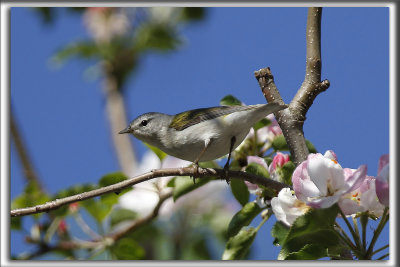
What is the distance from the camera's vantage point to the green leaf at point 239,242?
5.83 ft

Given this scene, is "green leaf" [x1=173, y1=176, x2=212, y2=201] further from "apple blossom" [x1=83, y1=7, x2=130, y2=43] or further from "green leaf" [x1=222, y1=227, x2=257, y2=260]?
"apple blossom" [x1=83, y1=7, x2=130, y2=43]

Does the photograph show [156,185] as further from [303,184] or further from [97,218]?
[303,184]

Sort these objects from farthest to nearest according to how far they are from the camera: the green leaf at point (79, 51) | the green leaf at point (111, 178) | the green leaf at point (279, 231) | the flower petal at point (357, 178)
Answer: the green leaf at point (79, 51)
the green leaf at point (111, 178)
the green leaf at point (279, 231)
the flower petal at point (357, 178)

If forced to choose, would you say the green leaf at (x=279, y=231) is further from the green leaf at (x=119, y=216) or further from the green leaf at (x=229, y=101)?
the green leaf at (x=119, y=216)

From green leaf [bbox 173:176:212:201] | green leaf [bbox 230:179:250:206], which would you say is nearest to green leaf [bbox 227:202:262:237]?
green leaf [bbox 230:179:250:206]

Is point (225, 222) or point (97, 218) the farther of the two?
point (225, 222)

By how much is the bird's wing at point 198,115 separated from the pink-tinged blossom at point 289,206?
2.37 feet

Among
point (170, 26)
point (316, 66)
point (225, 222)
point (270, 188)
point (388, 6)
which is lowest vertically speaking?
point (225, 222)

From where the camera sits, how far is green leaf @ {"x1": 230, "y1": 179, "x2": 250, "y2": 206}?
1868 millimetres

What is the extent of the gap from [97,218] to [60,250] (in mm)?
297

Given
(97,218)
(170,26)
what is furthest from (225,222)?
(170,26)

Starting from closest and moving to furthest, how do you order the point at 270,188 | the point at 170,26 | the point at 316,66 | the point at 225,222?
the point at 270,188, the point at 316,66, the point at 225,222, the point at 170,26

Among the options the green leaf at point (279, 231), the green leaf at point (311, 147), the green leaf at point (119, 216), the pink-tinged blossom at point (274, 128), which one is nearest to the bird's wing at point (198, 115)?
the pink-tinged blossom at point (274, 128)
